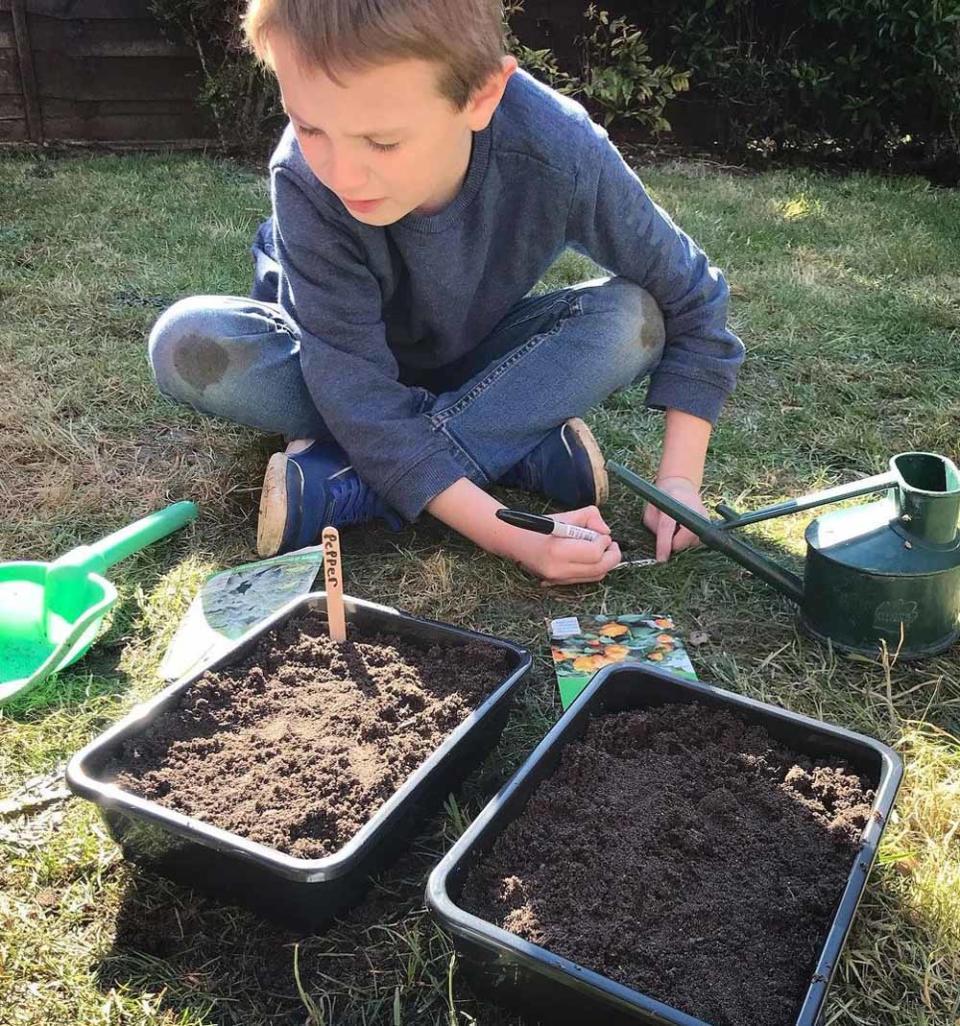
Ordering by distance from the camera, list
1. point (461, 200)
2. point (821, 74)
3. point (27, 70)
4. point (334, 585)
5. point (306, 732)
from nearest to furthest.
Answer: point (306, 732)
point (334, 585)
point (461, 200)
point (821, 74)
point (27, 70)

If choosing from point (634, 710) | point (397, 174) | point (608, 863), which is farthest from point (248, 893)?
point (397, 174)

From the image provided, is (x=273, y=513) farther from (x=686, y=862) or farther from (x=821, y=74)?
(x=821, y=74)

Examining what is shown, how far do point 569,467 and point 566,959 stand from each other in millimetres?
1034

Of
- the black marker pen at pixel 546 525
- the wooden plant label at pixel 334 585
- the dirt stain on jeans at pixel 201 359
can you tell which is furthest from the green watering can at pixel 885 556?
the dirt stain on jeans at pixel 201 359

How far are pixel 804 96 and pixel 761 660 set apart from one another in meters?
4.21

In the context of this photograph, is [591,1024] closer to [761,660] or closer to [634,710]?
[634,710]

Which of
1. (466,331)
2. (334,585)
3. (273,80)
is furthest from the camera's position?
(273,80)

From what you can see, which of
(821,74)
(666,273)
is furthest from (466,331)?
(821,74)

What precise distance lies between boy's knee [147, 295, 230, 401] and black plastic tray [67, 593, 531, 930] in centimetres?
74

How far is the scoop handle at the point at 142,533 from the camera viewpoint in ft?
5.08

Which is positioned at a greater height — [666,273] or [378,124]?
[378,124]

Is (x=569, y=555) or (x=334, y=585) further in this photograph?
(x=569, y=555)

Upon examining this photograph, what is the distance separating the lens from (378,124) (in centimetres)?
125

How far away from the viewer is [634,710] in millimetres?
1229
